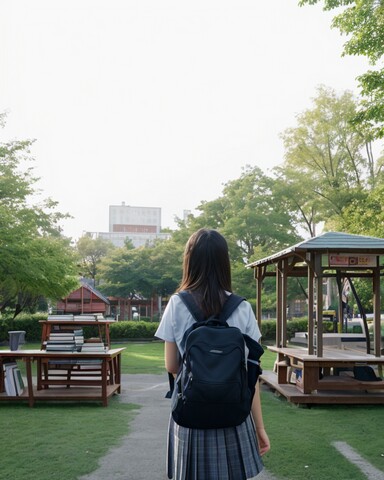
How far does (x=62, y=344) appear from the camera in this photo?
10000 mm

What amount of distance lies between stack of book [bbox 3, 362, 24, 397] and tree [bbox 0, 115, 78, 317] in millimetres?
5564

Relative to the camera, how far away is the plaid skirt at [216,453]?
2.48 meters

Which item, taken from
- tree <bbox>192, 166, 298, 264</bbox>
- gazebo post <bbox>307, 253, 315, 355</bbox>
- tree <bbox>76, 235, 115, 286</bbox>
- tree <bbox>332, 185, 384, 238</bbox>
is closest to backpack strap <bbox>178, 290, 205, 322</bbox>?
gazebo post <bbox>307, 253, 315, 355</bbox>

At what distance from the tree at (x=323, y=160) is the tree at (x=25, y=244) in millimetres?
14918

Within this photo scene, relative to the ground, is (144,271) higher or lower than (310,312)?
higher

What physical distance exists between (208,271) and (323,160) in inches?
→ 1222

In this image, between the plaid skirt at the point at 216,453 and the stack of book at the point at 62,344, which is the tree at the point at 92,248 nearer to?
the stack of book at the point at 62,344

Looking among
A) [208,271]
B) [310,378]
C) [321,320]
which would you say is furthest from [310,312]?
[208,271]

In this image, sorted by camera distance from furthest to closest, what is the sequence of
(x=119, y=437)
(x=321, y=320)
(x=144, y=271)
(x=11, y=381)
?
1. (x=144, y=271)
2. (x=321, y=320)
3. (x=11, y=381)
4. (x=119, y=437)

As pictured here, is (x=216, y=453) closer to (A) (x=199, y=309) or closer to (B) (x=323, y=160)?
(A) (x=199, y=309)

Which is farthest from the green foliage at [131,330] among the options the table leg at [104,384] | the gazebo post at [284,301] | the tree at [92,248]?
the tree at [92,248]

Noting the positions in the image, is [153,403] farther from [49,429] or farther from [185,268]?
[185,268]

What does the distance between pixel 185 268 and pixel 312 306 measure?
27.1 feet

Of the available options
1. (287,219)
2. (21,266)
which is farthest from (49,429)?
(287,219)
